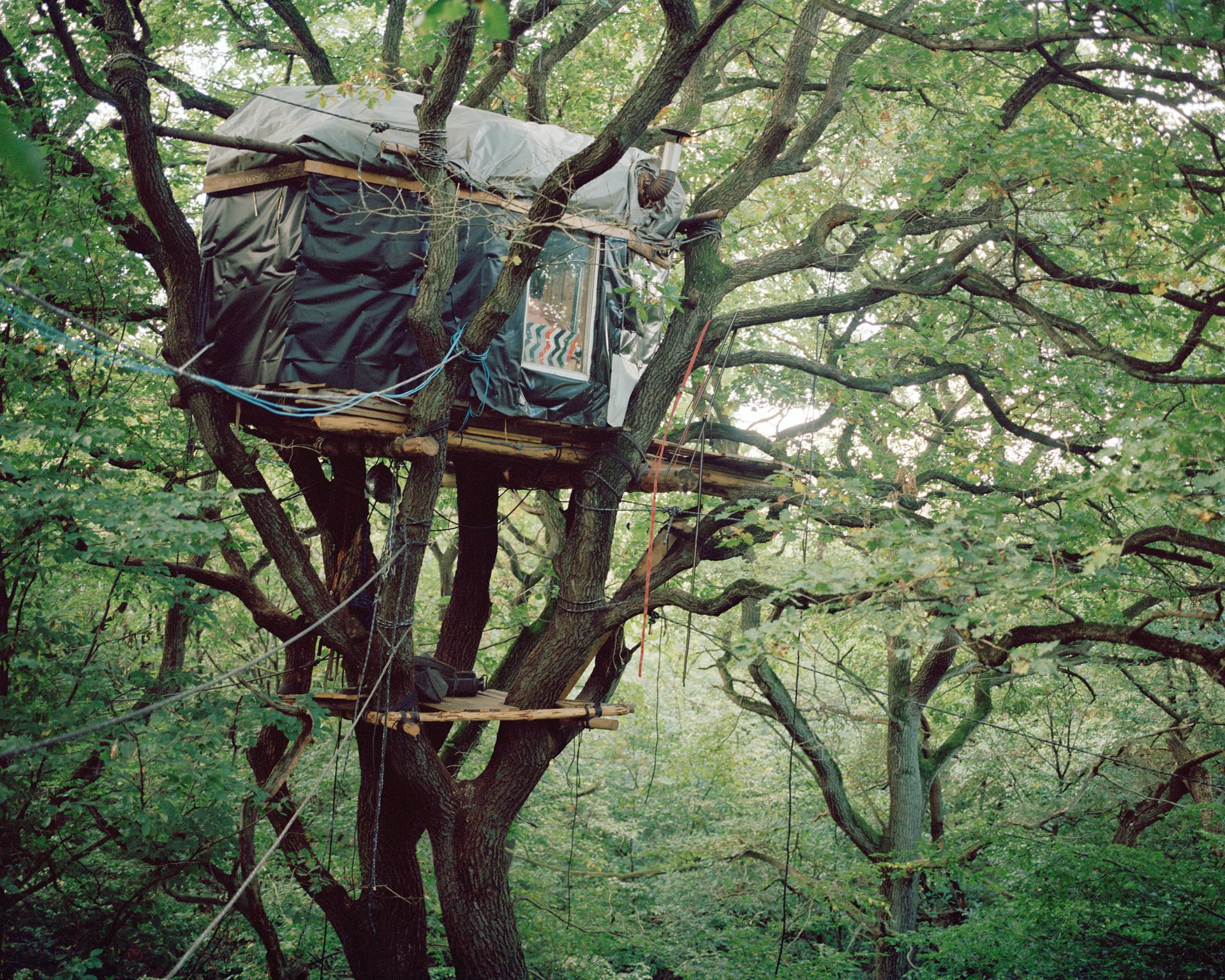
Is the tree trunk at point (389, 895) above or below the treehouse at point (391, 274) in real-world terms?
below

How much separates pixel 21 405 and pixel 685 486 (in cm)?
529

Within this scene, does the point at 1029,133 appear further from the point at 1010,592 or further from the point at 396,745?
the point at 396,745

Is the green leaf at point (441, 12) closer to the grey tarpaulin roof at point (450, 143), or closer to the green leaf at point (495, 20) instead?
the green leaf at point (495, 20)

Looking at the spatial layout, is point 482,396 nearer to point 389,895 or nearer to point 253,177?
point 253,177

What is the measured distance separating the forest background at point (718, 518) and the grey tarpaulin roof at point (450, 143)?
311 millimetres

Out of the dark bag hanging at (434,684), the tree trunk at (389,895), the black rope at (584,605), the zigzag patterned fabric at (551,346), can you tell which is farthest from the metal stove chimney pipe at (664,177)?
the tree trunk at (389,895)

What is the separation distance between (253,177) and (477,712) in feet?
13.3

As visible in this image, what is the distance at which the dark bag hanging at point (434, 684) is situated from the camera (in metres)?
6.95

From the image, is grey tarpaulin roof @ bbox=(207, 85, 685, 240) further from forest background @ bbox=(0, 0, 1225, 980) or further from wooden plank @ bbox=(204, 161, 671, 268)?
forest background @ bbox=(0, 0, 1225, 980)

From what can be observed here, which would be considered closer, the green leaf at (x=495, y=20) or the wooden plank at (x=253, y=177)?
the green leaf at (x=495, y=20)

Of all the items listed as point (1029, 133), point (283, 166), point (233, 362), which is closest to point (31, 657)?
point (233, 362)

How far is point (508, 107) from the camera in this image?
888 centimetres

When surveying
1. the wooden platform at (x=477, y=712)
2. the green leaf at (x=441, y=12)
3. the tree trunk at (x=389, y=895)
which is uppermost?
the green leaf at (x=441, y=12)

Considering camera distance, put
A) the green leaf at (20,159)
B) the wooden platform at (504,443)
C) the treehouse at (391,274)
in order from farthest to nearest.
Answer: the treehouse at (391,274) → the wooden platform at (504,443) → the green leaf at (20,159)
